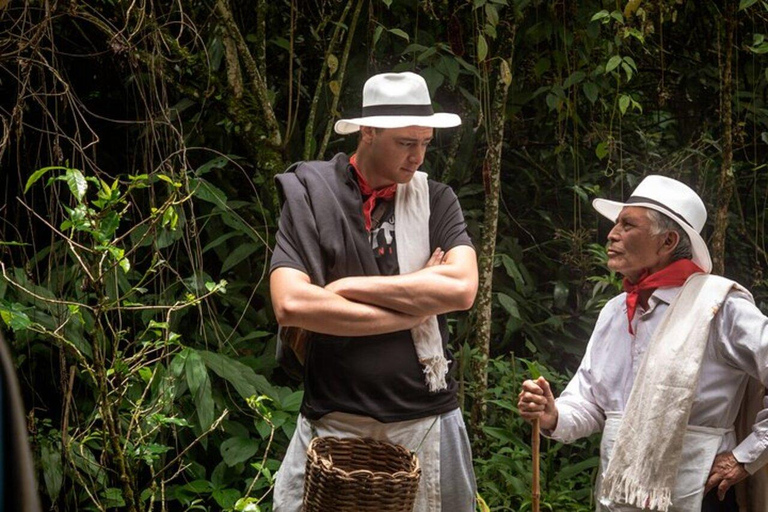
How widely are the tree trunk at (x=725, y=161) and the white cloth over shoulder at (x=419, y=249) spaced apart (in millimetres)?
2433

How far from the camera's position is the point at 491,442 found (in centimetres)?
475

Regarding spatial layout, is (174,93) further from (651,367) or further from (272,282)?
(651,367)

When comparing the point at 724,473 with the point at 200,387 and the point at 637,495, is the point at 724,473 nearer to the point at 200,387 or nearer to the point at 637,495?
the point at 637,495

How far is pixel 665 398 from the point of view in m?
2.86

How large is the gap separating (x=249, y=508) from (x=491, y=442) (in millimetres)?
2121

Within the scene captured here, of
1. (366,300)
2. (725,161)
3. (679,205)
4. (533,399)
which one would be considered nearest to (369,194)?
(366,300)

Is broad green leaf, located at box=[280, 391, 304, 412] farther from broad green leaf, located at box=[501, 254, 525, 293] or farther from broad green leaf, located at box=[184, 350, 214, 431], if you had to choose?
broad green leaf, located at box=[501, 254, 525, 293]

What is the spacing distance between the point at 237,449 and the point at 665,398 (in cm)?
181

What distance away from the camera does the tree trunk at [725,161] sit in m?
4.83

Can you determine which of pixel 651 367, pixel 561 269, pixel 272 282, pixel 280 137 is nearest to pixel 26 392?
pixel 280 137

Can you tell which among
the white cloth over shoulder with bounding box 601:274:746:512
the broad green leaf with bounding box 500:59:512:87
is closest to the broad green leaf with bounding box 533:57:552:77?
the broad green leaf with bounding box 500:59:512:87

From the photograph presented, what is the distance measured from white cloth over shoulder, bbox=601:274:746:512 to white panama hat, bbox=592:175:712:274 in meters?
0.10

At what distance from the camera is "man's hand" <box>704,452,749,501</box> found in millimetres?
2832

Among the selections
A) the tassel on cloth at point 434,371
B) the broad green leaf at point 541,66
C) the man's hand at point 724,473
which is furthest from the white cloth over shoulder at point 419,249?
the broad green leaf at point 541,66
